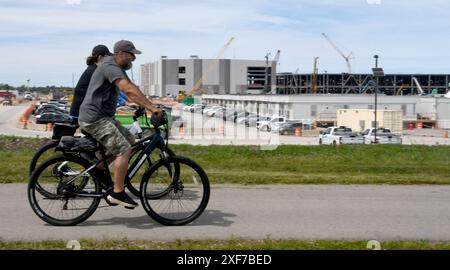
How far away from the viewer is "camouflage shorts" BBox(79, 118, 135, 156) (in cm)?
628

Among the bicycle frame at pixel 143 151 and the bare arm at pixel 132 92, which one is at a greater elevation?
the bare arm at pixel 132 92

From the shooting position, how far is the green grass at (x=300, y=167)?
971cm

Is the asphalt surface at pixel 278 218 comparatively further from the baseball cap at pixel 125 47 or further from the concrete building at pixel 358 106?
the concrete building at pixel 358 106

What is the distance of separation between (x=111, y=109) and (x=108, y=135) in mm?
306

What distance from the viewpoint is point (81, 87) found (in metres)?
7.71

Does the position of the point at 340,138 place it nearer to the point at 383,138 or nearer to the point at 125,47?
the point at 383,138

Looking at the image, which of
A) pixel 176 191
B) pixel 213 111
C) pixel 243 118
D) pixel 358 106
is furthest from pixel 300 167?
pixel 213 111

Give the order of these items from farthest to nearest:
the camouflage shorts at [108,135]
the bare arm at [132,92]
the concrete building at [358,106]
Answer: the concrete building at [358,106] → the camouflage shorts at [108,135] → the bare arm at [132,92]

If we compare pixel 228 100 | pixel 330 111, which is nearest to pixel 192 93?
pixel 228 100

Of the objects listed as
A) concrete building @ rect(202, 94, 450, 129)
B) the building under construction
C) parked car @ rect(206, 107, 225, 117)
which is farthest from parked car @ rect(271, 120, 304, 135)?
the building under construction

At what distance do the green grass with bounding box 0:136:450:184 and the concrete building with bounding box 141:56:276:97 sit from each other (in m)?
146

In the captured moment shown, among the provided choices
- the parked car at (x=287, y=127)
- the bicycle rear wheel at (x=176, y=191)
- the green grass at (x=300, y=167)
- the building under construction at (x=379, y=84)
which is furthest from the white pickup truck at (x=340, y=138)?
the building under construction at (x=379, y=84)
